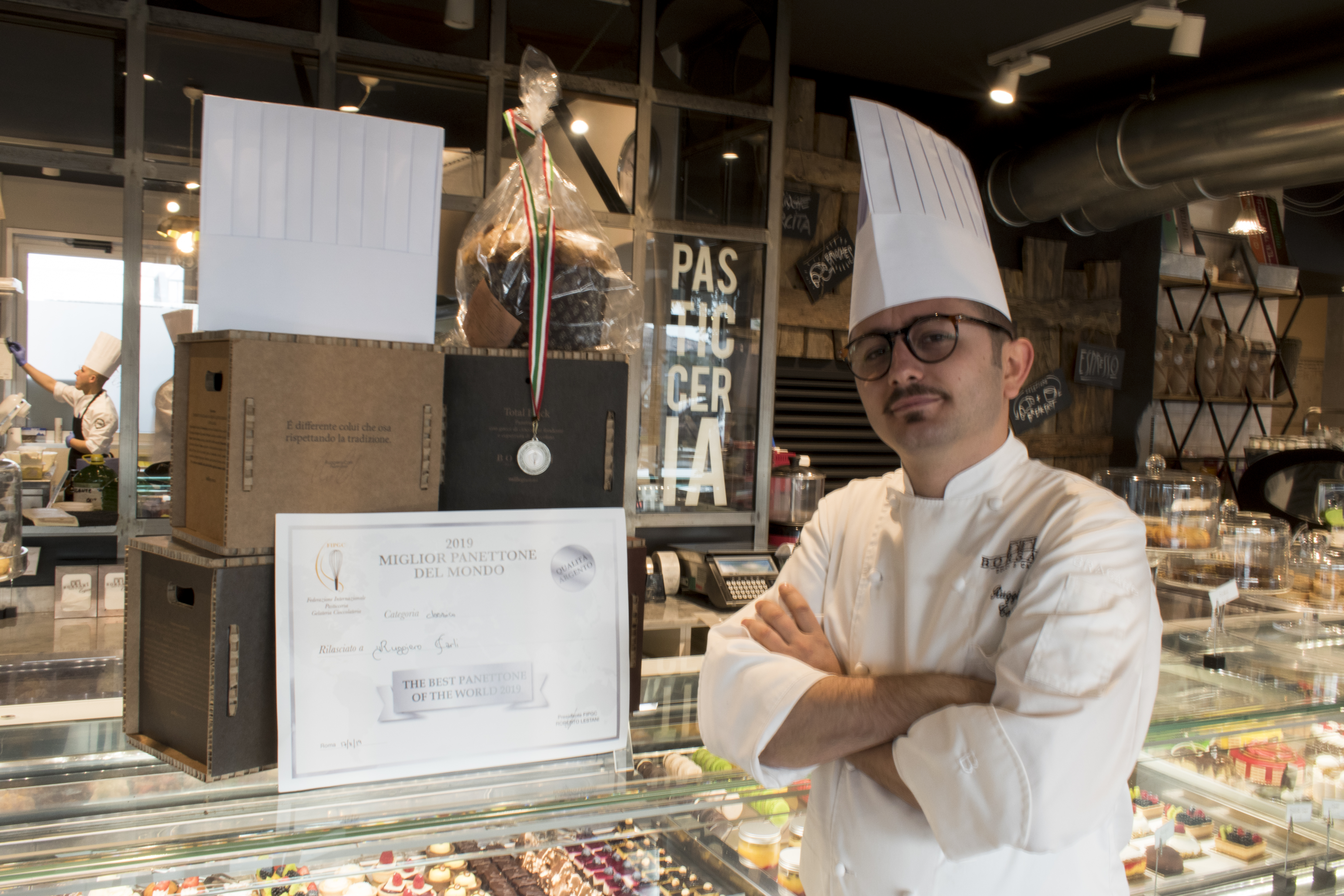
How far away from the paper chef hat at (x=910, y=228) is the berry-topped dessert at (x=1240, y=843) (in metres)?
1.38

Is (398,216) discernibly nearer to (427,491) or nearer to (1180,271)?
(427,491)

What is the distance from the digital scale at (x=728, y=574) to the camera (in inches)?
121

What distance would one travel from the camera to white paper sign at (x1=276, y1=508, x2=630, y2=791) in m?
0.91

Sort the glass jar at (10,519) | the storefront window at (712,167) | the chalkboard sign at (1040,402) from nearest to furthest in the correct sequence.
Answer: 1. the glass jar at (10,519)
2. the storefront window at (712,167)
3. the chalkboard sign at (1040,402)

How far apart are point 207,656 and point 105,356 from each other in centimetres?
254

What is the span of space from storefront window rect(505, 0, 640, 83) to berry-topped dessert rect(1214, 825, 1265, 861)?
9.39 ft

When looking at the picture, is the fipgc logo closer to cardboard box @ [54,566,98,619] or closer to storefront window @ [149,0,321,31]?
cardboard box @ [54,566,98,619]

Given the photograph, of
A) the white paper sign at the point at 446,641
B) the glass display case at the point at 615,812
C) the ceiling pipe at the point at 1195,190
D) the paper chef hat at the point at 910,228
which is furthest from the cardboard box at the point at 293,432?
the ceiling pipe at the point at 1195,190

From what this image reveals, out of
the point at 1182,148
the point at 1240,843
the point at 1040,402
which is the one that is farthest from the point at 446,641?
the point at 1040,402

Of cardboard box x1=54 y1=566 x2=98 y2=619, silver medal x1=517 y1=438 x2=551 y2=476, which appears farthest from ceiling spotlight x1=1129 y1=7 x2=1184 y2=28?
cardboard box x1=54 y1=566 x2=98 y2=619

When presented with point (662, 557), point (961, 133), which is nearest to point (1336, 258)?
point (961, 133)

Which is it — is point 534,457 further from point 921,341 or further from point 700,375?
point 700,375

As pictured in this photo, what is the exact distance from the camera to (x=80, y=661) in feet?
4.53

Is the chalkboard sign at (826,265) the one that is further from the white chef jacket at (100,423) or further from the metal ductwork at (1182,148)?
the white chef jacket at (100,423)
